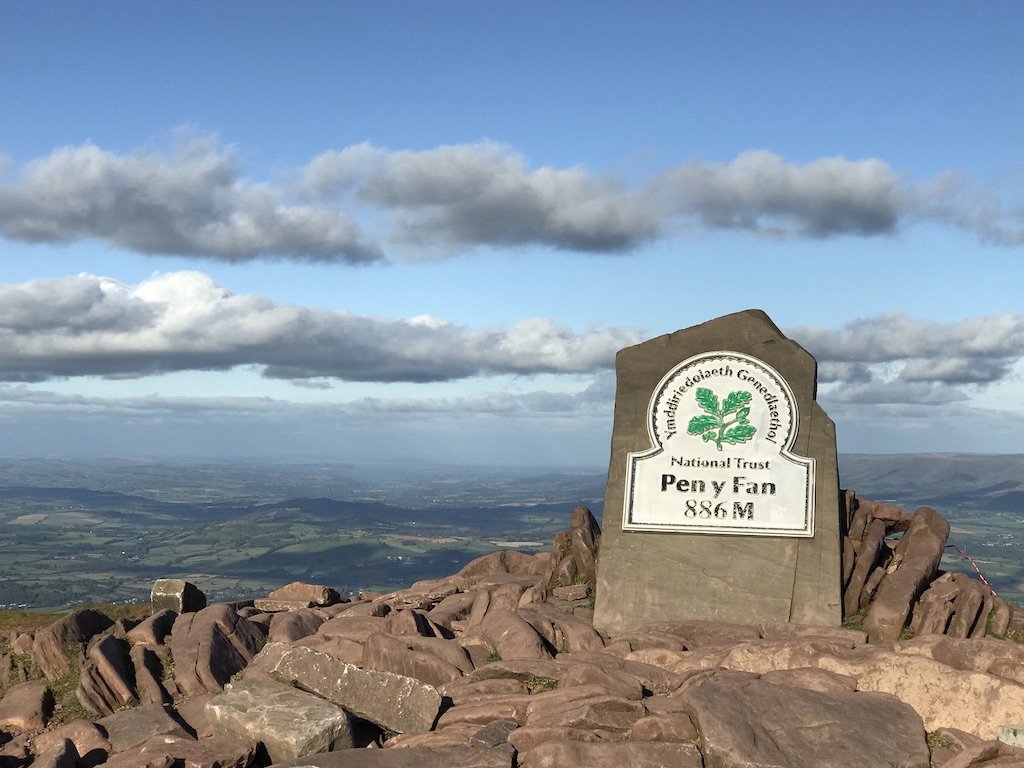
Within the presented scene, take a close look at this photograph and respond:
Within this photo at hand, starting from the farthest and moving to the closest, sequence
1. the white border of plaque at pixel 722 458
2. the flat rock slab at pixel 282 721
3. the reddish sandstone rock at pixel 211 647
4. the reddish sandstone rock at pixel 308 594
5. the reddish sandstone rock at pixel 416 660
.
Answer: the reddish sandstone rock at pixel 308 594 < the white border of plaque at pixel 722 458 < the reddish sandstone rock at pixel 211 647 < the reddish sandstone rock at pixel 416 660 < the flat rock slab at pixel 282 721

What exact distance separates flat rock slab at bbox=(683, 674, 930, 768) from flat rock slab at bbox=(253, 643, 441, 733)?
183 inches

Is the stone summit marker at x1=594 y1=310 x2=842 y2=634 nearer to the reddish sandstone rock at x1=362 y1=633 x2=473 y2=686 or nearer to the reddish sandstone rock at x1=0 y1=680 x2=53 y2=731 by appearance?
the reddish sandstone rock at x1=362 y1=633 x2=473 y2=686

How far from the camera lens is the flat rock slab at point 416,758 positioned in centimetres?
1416

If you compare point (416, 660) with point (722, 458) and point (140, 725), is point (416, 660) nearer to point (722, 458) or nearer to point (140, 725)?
point (140, 725)

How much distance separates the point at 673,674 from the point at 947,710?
16.0 ft

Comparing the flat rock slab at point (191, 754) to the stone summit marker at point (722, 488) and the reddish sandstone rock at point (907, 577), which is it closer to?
the stone summit marker at point (722, 488)

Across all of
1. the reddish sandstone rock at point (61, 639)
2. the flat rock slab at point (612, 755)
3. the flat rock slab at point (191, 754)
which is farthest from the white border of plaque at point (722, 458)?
the reddish sandstone rock at point (61, 639)

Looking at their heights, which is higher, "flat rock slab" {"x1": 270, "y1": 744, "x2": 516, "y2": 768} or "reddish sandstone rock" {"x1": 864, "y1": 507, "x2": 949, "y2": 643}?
"reddish sandstone rock" {"x1": 864, "y1": 507, "x2": 949, "y2": 643}

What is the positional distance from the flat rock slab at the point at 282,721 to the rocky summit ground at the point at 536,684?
4 cm

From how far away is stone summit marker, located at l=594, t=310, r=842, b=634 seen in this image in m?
21.8

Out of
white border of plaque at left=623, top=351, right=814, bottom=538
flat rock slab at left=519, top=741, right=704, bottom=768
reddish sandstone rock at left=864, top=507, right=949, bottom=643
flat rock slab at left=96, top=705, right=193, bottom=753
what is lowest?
flat rock slab at left=96, top=705, right=193, bottom=753

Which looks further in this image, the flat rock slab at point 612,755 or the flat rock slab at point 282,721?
the flat rock slab at point 282,721

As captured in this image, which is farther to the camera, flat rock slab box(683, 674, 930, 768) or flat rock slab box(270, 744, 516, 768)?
flat rock slab box(270, 744, 516, 768)

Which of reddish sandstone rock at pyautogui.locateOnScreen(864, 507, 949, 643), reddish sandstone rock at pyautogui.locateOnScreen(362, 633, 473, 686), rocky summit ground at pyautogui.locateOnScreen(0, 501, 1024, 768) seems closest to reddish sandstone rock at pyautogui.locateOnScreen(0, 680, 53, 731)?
rocky summit ground at pyautogui.locateOnScreen(0, 501, 1024, 768)
